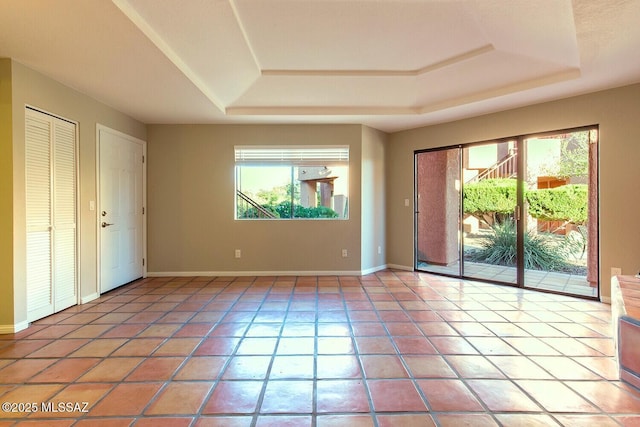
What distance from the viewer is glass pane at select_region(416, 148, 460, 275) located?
5027mm

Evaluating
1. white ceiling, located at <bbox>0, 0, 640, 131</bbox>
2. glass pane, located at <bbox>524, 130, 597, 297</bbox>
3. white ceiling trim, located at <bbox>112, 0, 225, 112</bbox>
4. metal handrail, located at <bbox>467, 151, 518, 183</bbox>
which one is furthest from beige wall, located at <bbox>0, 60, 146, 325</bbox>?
glass pane, located at <bbox>524, 130, 597, 297</bbox>

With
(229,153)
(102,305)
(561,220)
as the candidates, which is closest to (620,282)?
(561,220)

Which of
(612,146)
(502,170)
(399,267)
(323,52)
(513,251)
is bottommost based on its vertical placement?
(399,267)

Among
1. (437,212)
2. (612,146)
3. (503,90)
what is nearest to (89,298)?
(437,212)

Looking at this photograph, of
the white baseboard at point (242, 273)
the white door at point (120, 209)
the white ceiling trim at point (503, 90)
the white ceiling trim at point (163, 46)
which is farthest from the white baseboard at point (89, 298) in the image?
the white ceiling trim at point (503, 90)

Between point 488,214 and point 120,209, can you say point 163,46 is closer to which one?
point 120,209

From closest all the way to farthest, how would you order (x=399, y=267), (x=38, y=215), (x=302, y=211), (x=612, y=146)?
1. (x=38, y=215)
2. (x=612, y=146)
3. (x=302, y=211)
4. (x=399, y=267)

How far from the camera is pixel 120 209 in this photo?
4031 millimetres

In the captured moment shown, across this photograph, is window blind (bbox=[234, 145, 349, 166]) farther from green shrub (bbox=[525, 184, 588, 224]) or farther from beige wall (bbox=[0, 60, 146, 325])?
green shrub (bbox=[525, 184, 588, 224])

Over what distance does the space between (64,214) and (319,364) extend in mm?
3113

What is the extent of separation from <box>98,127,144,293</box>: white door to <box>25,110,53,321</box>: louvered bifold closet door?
723 mm

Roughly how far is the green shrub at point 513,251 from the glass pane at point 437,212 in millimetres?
480

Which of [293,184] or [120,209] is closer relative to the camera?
[120,209]

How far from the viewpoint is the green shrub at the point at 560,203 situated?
3.74 meters
